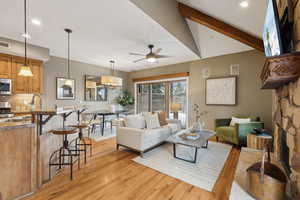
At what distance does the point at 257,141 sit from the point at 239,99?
1757mm

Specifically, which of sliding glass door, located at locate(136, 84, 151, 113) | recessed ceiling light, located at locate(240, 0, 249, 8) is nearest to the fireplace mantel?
recessed ceiling light, located at locate(240, 0, 249, 8)

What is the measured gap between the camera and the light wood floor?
1.74 meters

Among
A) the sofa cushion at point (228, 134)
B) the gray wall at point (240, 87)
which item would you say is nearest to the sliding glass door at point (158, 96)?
the gray wall at point (240, 87)

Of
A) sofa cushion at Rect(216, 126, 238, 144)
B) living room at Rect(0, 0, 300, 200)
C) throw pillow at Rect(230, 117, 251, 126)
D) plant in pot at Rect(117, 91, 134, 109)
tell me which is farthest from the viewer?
plant in pot at Rect(117, 91, 134, 109)

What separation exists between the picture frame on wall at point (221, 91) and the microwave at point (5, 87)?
19.2 ft

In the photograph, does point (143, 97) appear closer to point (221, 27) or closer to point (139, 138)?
point (139, 138)

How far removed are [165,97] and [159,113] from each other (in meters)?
2.21

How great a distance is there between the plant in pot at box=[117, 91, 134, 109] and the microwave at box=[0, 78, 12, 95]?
12.5 ft

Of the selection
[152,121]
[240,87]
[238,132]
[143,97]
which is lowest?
[238,132]

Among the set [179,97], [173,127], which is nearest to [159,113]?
[173,127]

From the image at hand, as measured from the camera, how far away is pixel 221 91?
4.36 metres

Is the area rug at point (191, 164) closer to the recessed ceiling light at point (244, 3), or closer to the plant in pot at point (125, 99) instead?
the recessed ceiling light at point (244, 3)

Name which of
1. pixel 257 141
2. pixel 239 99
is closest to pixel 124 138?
pixel 257 141

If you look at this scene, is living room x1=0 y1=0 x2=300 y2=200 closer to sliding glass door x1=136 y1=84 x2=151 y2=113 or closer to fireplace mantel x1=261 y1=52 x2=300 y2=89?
fireplace mantel x1=261 y1=52 x2=300 y2=89
